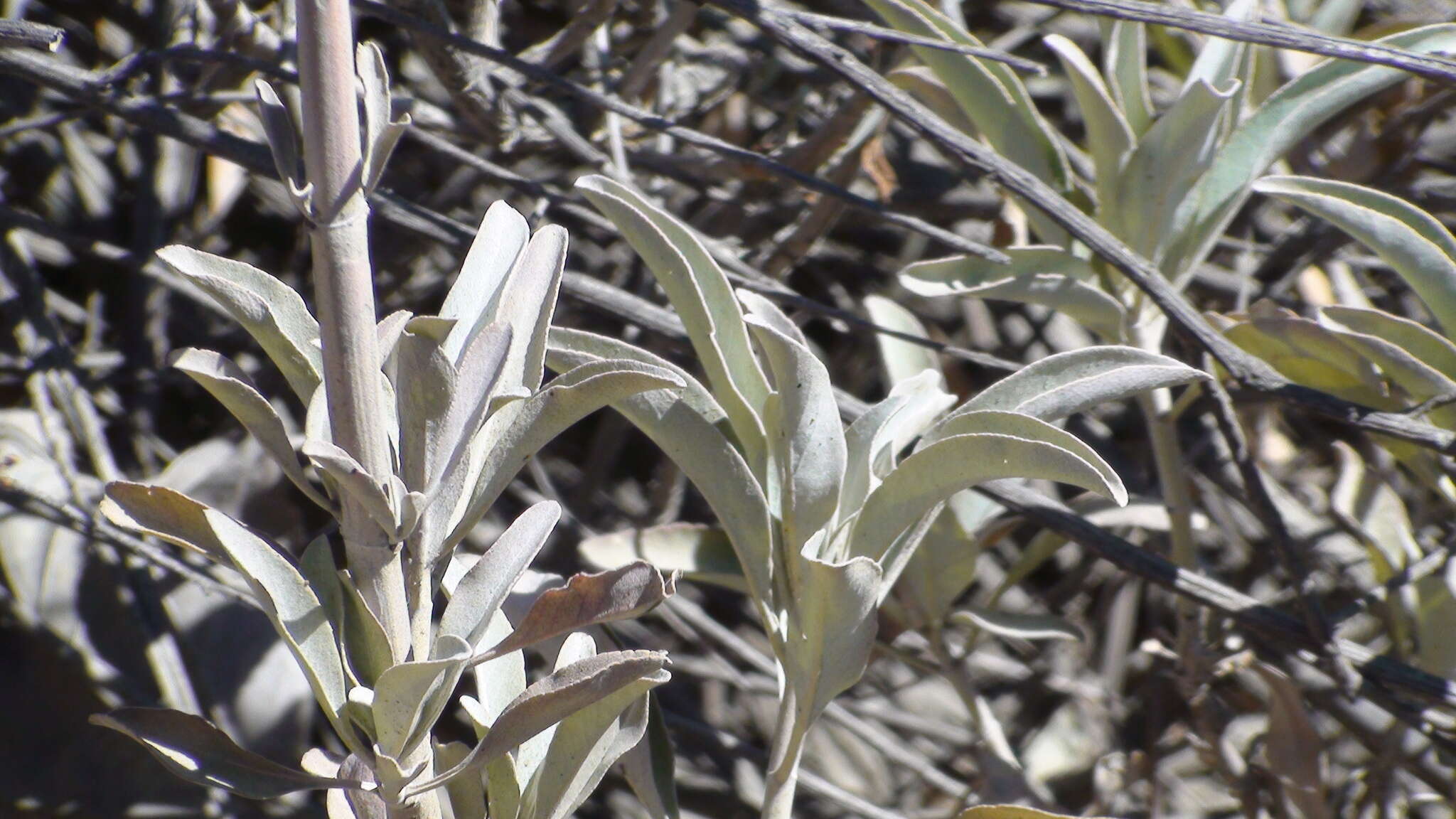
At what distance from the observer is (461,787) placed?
2.09 feet

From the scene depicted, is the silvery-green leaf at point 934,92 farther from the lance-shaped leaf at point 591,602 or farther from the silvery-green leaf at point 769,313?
the lance-shaped leaf at point 591,602

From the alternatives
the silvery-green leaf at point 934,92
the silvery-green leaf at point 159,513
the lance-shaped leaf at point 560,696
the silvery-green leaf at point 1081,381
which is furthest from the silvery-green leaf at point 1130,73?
the silvery-green leaf at point 159,513

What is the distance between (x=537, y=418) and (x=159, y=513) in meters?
0.19

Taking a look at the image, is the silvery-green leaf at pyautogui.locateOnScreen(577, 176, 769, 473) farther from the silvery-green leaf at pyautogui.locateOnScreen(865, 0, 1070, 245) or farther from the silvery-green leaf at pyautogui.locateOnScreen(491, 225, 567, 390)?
the silvery-green leaf at pyautogui.locateOnScreen(865, 0, 1070, 245)

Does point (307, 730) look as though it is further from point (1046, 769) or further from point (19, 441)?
point (1046, 769)

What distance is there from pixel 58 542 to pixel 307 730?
348mm

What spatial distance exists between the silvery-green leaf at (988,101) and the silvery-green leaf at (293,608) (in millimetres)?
665

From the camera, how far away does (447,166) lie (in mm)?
1479

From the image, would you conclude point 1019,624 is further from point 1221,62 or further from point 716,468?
point 1221,62

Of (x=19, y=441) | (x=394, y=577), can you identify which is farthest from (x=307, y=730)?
(x=394, y=577)

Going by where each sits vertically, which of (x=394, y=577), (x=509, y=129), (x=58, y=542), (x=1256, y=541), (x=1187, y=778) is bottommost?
(x=1187, y=778)

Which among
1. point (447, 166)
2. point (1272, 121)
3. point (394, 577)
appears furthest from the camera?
point (447, 166)

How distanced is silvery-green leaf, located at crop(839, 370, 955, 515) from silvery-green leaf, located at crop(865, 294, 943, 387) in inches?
9.4

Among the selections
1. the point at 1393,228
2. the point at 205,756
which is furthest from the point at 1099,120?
the point at 205,756
